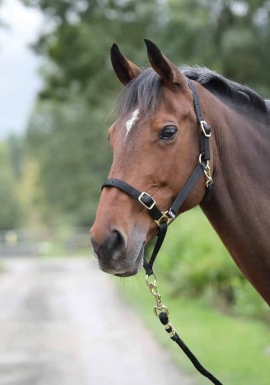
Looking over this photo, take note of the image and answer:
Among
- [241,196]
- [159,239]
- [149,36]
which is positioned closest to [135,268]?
[159,239]

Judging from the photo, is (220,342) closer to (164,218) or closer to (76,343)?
(76,343)

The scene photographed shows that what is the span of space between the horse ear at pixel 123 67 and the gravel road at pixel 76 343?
4.55m

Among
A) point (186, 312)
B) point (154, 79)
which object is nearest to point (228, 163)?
point (154, 79)

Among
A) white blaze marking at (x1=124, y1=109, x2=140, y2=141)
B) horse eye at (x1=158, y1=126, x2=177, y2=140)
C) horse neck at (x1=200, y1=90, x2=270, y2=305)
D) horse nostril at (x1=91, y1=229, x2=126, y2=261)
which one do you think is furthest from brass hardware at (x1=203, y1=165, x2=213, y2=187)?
horse nostril at (x1=91, y1=229, x2=126, y2=261)

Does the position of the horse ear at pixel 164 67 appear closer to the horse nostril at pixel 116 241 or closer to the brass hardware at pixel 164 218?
the brass hardware at pixel 164 218

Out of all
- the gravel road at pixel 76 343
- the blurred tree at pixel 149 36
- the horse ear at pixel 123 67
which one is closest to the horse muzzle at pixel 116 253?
the horse ear at pixel 123 67

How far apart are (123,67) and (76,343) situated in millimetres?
7188

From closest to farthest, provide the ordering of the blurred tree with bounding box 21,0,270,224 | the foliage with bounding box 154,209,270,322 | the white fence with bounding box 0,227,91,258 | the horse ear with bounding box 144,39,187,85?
the horse ear with bounding box 144,39,187,85 → the foliage with bounding box 154,209,270,322 → the blurred tree with bounding box 21,0,270,224 → the white fence with bounding box 0,227,91,258

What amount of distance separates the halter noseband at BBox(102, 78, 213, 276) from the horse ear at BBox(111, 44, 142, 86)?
31 centimetres

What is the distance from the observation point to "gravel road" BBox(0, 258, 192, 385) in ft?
25.4

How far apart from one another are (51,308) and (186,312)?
11.1 ft

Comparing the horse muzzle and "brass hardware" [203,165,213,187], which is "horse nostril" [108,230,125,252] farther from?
"brass hardware" [203,165,213,187]

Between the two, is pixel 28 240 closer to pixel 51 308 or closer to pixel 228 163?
pixel 51 308

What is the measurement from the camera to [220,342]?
9.23 meters
